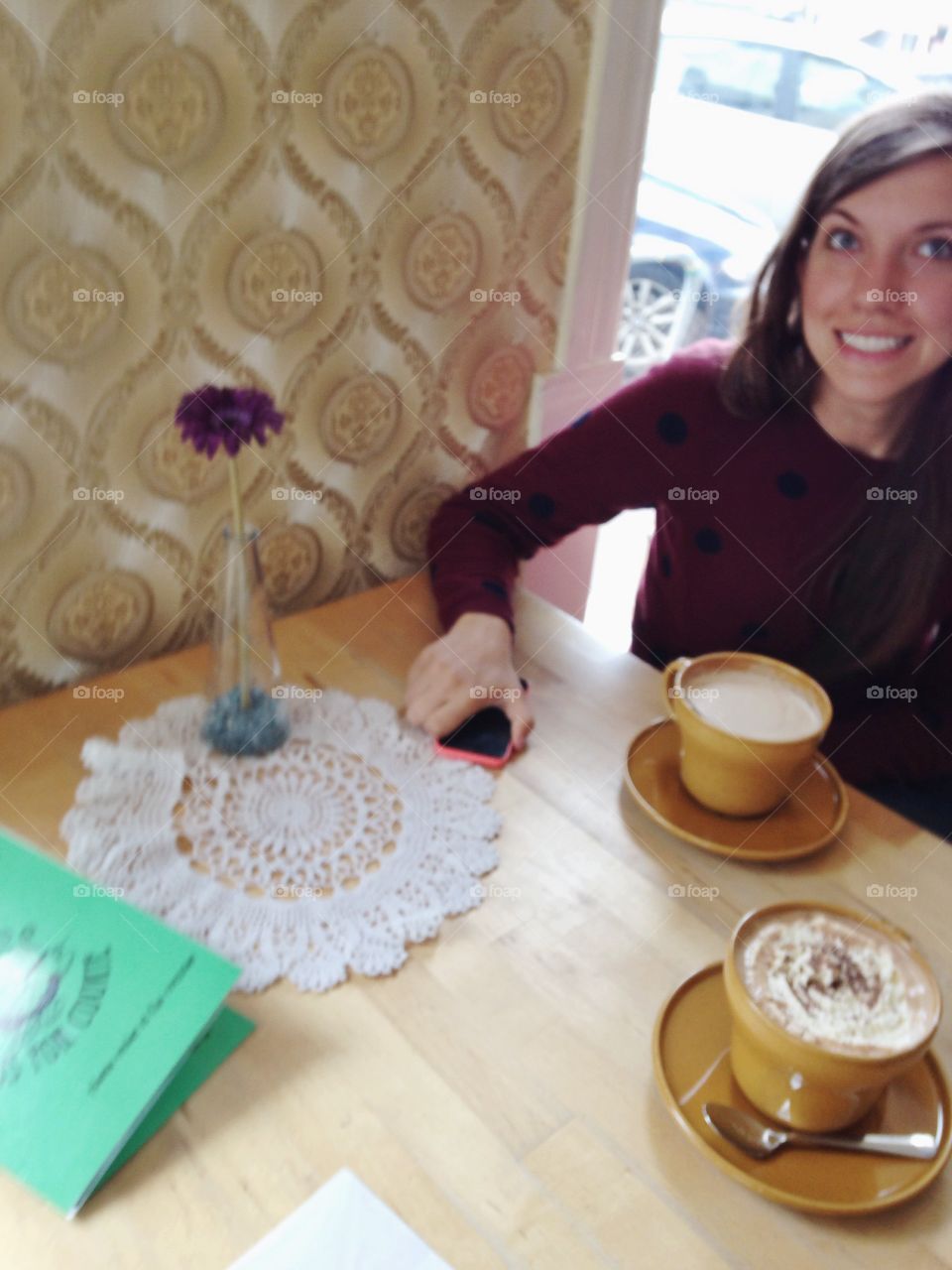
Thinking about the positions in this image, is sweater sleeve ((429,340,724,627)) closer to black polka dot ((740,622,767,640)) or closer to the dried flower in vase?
black polka dot ((740,622,767,640))

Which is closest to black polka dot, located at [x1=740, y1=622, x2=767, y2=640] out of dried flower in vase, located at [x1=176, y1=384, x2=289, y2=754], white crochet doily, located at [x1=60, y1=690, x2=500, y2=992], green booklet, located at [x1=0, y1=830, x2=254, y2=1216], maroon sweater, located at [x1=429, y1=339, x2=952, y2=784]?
maroon sweater, located at [x1=429, y1=339, x2=952, y2=784]

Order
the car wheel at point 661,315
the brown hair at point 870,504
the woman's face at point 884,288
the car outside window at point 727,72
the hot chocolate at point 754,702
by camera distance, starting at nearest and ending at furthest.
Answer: the hot chocolate at point 754,702
the woman's face at point 884,288
the brown hair at point 870,504
the car outside window at point 727,72
the car wheel at point 661,315

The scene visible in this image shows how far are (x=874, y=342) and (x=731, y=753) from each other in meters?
0.50

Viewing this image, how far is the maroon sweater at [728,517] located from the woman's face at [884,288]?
72mm

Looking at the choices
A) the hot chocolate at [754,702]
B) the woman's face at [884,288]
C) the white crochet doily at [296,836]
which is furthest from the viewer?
the woman's face at [884,288]

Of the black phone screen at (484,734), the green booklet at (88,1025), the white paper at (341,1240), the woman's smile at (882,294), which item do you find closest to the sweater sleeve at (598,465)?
the woman's smile at (882,294)

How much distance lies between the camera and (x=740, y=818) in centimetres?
81

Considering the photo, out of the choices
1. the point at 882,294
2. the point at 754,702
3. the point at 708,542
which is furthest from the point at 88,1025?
the point at 882,294

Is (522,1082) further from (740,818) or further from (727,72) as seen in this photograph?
(727,72)

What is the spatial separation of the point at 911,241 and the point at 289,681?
0.73 meters

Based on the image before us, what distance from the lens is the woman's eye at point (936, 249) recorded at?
96 cm

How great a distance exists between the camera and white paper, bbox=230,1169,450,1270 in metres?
0.50

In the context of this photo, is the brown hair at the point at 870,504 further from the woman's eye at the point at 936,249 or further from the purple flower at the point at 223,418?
the purple flower at the point at 223,418

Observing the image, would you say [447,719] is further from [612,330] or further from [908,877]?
[612,330]
